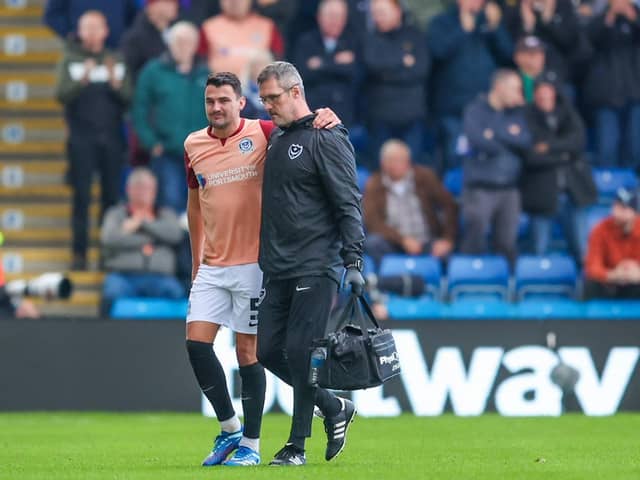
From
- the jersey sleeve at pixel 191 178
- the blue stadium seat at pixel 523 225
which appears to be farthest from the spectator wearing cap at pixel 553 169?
the jersey sleeve at pixel 191 178

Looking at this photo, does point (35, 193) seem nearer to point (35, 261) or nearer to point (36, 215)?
point (36, 215)

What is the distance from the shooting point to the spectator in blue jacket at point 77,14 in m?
18.2

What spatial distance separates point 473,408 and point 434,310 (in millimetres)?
1649

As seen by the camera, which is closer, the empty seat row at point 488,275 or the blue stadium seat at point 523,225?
the empty seat row at point 488,275

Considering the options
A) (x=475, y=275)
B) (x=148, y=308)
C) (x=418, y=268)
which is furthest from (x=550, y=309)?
(x=148, y=308)

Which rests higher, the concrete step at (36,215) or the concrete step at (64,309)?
the concrete step at (36,215)

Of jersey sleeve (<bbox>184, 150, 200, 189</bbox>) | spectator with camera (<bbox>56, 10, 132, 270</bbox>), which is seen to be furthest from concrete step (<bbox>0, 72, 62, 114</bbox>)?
jersey sleeve (<bbox>184, 150, 200, 189</bbox>)

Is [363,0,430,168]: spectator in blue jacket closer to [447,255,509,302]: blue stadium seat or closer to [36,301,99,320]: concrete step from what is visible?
[447,255,509,302]: blue stadium seat

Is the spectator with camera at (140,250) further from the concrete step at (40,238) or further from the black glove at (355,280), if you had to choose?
the black glove at (355,280)

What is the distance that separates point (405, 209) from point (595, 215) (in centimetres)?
233

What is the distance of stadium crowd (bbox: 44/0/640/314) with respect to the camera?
16625 mm

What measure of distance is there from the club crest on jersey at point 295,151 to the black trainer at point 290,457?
1650mm

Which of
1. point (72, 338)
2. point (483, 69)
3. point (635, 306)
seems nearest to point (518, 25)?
point (483, 69)

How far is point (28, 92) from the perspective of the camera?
64.5 ft
